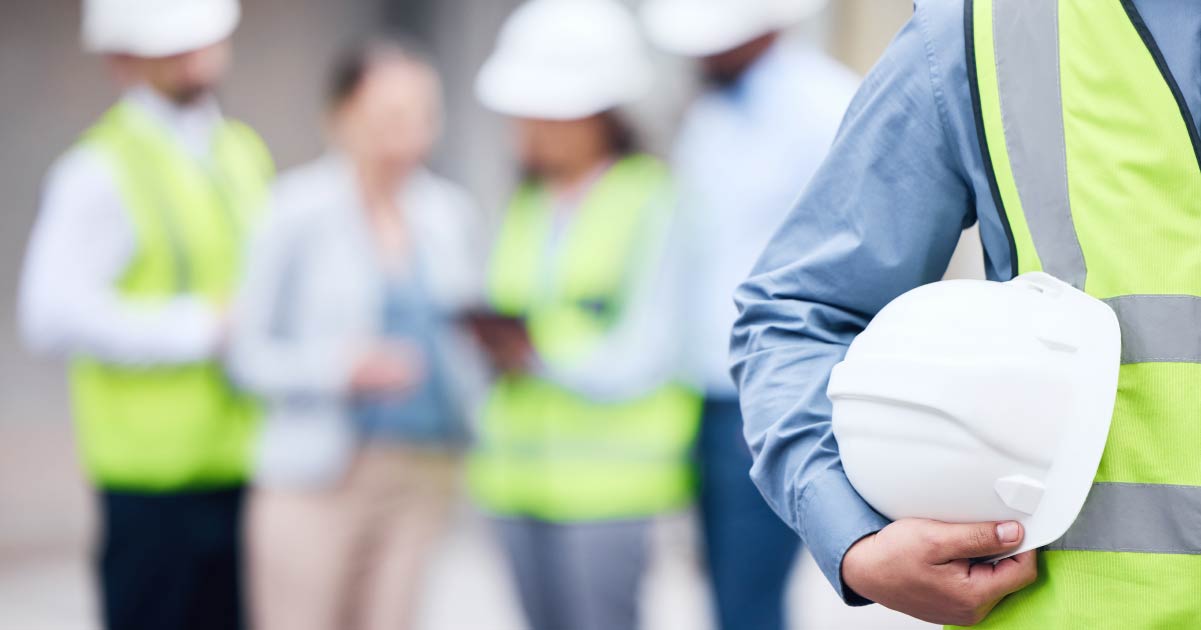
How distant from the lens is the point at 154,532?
12.6 feet

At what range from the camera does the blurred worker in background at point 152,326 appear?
150 inches

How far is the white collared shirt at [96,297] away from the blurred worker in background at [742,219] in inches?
52.1

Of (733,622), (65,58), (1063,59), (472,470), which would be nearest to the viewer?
(1063,59)

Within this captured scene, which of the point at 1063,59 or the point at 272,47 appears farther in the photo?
the point at 272,47

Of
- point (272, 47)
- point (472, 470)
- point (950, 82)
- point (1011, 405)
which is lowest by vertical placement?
point (472, 470)

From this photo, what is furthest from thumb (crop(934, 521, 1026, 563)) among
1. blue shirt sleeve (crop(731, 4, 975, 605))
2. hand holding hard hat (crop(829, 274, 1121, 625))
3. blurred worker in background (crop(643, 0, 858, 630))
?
blurred worker in background (crop(643, 0, 858, 630))

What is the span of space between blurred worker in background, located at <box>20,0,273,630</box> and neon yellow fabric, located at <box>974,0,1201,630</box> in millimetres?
2917

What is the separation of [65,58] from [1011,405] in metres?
6.79

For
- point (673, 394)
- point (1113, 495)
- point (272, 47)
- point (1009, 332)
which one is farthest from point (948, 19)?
point (272, 47)

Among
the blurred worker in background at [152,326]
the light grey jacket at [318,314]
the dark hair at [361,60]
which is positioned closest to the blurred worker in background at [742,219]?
the light grey jacket at [318,314]

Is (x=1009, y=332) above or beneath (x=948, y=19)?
beneath

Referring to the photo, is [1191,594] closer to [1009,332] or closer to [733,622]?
[1009,332]

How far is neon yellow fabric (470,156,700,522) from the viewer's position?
12.2 feet

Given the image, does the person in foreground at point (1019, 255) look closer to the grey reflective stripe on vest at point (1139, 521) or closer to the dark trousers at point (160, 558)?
the grey reflective stripe on vest at point (1139, 521)
